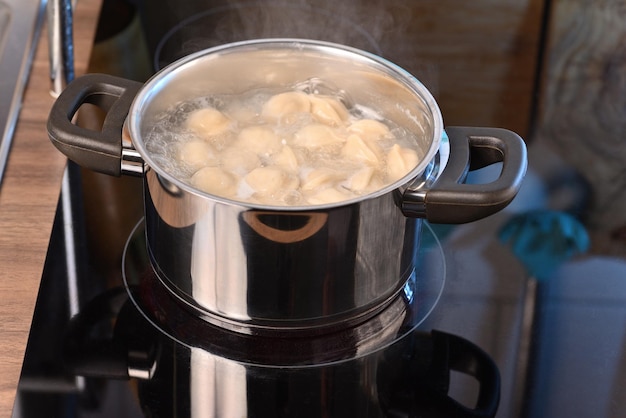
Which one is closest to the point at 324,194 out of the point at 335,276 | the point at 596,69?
the point at 335,276

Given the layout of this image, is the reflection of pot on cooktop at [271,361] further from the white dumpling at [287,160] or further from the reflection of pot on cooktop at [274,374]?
the white dumpling at [287,160]

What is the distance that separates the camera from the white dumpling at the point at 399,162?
0.95 m

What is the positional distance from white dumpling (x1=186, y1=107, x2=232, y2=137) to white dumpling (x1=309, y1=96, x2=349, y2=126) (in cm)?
11

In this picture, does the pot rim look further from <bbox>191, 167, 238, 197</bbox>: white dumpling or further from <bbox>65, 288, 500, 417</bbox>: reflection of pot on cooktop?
<bbox>65, 288, 500, 417</bbox>: reflection of pot on cooktop

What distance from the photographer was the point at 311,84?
109cm

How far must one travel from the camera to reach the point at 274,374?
2.86 feet

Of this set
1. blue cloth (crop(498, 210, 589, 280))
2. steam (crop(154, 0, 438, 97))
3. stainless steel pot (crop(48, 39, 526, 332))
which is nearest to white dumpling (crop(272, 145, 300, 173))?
stainless steel pot (crop(48, 39, 526, 332))

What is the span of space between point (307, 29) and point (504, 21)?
1.03ft

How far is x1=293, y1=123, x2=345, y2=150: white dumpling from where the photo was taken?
1.00 metres

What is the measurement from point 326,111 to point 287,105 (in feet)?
0.15

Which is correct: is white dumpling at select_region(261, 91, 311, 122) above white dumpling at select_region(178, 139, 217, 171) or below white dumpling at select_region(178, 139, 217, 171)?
above

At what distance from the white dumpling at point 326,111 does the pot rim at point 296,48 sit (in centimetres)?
6

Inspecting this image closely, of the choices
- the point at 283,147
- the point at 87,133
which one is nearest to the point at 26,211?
the point at 87,133

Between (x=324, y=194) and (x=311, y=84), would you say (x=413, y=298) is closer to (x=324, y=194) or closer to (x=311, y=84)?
(x=324, y=194)
